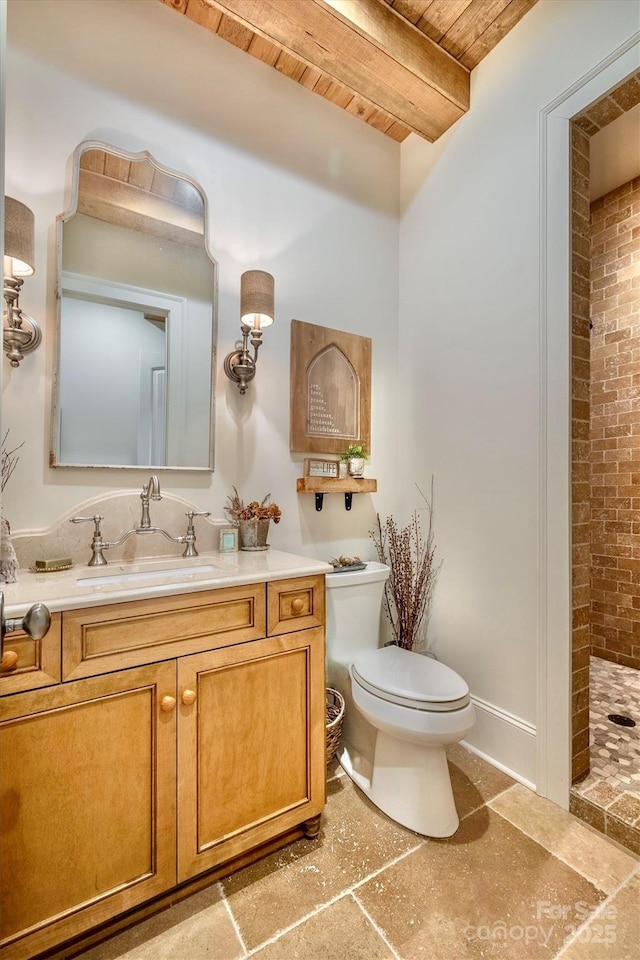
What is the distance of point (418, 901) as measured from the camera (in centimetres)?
120

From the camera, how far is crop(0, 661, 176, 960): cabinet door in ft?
3.18

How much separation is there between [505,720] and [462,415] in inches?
51.4

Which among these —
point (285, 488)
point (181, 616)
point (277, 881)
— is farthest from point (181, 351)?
point (277, 881)

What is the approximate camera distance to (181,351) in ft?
5.66

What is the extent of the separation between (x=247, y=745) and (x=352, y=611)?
70 cm

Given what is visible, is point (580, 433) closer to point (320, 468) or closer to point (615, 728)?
point (320, 468)

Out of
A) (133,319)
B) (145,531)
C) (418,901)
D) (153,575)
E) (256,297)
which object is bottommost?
(418,901)

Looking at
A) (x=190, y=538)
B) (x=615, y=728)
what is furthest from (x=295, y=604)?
(x=615, y=728)

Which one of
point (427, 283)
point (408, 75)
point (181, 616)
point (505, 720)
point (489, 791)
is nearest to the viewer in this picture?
point (181, 616)

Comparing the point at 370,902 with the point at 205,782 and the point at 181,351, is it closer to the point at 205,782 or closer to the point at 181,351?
the point at 205,782

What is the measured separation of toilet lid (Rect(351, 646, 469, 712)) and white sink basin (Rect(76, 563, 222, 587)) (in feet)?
2.24

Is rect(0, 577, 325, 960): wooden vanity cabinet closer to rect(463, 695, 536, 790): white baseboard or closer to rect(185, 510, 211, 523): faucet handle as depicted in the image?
rect(185, 510, 211, 523): faucet handle

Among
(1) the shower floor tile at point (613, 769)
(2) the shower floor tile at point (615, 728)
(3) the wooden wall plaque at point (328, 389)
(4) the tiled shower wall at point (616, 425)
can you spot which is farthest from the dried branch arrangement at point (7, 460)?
(4) the tiled shower wall at point (616, 425)

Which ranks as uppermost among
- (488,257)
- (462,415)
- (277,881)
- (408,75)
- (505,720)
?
(408,75)
